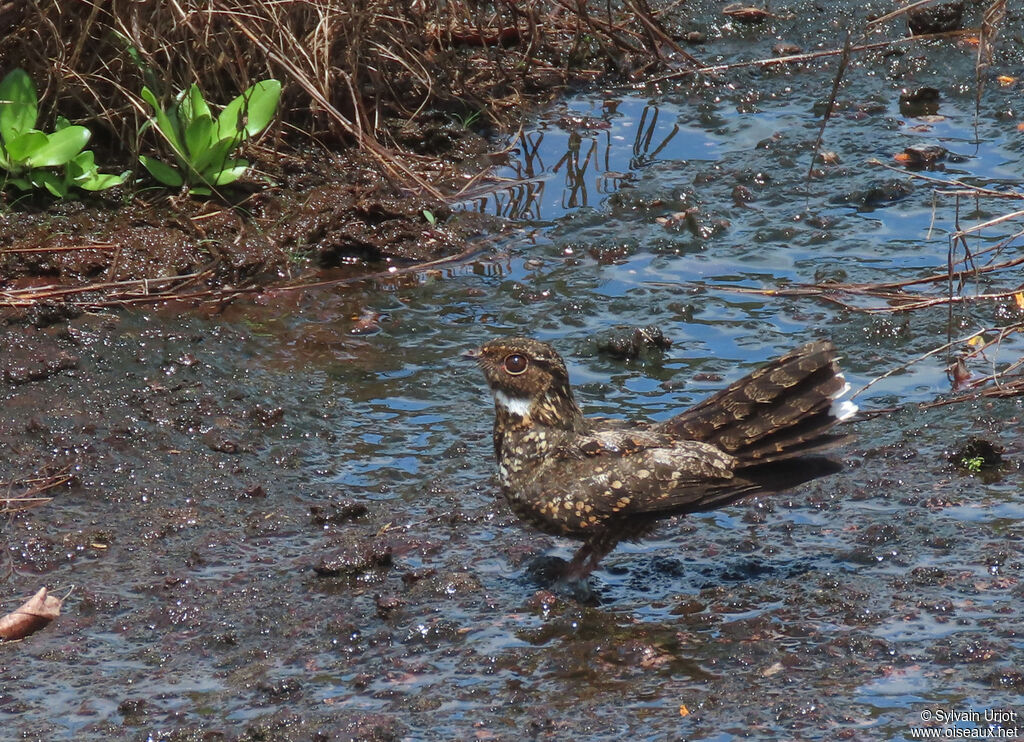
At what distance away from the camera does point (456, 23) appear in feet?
32.5

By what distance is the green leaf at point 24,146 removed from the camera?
7.19 metres

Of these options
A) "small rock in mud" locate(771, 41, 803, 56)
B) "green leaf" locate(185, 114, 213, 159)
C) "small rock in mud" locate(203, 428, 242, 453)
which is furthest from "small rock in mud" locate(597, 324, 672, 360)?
"small rock in mud" locate(771, 41, 803, 56)

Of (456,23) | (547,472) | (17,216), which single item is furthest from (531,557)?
(456,23)

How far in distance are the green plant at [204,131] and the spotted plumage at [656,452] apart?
3.04 m

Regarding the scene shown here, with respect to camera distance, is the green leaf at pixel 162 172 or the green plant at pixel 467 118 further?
the green plant at pixel 467 118

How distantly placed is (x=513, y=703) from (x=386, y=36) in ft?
18.7

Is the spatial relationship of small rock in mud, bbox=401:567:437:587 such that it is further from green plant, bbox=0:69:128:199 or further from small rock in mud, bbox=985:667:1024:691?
green plant, bbox=0:69:128:199

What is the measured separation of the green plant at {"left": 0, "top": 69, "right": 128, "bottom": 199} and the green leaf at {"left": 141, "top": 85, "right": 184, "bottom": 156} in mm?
417

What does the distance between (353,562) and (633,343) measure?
92.1 inches

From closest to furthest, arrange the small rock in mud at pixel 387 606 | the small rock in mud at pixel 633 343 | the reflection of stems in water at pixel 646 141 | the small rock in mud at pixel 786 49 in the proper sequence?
the small rock in mud at pixel 387 606 < the small rock in mud at pixel 633 343 < the reflection of stems in water at pixel 646 141 < the small rock in mud at pixel 786 49

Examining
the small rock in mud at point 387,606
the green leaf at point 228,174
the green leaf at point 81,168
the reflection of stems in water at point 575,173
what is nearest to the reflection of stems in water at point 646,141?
the reflection of stems in water at point 575,173

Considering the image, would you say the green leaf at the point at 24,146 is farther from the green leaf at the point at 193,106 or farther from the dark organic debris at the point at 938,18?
the dark organic debris at the point at 938,18

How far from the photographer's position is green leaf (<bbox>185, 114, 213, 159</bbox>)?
24.9 ft

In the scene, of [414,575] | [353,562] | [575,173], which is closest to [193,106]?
[575,173]
